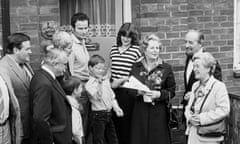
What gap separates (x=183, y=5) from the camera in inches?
311

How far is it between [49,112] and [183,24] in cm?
344

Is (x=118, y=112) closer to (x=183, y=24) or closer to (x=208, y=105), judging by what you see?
(x=208, y=105)

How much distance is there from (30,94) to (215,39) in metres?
4.08

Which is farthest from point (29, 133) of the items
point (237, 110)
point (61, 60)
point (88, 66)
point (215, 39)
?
point (215, 39)

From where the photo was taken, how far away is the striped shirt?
6930mm

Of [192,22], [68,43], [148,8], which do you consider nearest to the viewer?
[68,43]

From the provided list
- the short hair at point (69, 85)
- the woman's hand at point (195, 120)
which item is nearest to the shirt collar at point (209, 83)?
the woman's hand at point (195, 120)

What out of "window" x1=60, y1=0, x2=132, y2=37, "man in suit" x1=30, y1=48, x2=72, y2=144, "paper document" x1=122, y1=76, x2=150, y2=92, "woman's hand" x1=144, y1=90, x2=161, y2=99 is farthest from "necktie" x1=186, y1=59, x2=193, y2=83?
→ "man in suit" x1=30, y1=48, x2=72, y2=144

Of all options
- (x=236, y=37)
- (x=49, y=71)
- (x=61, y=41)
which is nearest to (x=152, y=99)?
(x=61, y=41)

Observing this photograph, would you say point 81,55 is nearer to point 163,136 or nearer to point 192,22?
point 163,136

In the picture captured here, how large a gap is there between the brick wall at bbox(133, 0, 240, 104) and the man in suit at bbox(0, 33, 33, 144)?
8.67 feet

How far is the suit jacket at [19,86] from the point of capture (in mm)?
5367

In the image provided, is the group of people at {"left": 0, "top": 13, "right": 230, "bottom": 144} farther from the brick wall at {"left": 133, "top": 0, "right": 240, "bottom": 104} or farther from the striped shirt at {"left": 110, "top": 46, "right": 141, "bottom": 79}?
the brick wall at {"left": 133, "top": 0, "right": 240, "bottom": 104}

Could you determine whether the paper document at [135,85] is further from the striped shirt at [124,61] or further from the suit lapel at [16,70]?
the suit lapel at [16,70]
